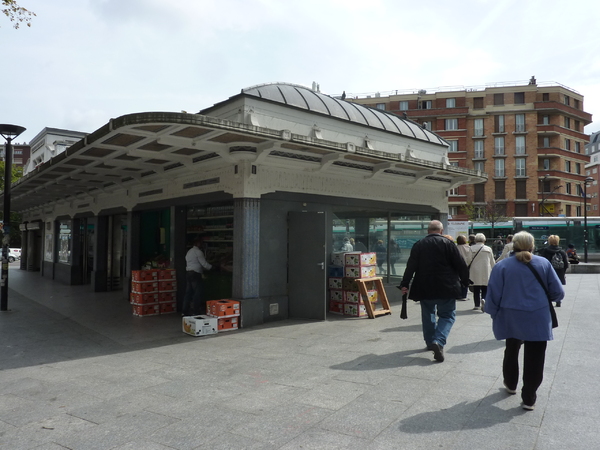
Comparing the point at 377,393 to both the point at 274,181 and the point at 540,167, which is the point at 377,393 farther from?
the point at 540,167

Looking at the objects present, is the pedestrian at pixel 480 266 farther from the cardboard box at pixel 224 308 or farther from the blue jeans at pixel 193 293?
the blue jeans at pixel 193 293

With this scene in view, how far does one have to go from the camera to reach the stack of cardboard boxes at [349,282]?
9.21 meters

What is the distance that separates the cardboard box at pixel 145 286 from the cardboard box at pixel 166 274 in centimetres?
18

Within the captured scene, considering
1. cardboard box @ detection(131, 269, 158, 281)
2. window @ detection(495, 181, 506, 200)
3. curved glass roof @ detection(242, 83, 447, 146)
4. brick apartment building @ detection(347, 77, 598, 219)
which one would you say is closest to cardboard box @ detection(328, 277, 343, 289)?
curved glass roof @ detection(242, 83, 447, 146)

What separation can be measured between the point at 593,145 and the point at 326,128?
281ft

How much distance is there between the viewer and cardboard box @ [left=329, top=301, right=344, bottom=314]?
9460mm

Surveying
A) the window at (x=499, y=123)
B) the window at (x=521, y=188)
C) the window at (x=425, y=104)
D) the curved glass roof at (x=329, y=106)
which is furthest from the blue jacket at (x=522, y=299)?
the window at (x=499, y=123)

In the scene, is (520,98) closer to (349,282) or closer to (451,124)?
(451,124)

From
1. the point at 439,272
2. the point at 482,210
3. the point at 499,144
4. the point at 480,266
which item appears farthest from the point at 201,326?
the point at 499,144

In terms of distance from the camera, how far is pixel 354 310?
9.20 meters

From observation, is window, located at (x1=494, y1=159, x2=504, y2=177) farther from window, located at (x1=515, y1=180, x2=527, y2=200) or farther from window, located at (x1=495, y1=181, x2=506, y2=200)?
window, located at (x1=515, y1=180, x2=527, y2=200)

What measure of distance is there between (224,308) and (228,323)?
0.99 ft

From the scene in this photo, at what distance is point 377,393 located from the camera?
4.45 meters

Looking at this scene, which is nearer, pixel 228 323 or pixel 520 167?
pixel 228 323
